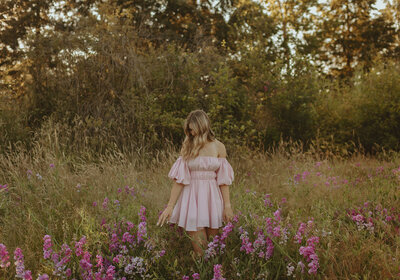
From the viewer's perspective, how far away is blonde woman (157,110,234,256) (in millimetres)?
3393

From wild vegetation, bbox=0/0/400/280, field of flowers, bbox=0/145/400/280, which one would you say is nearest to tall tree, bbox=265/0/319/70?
wild vegetation, bbox=0/0/400/280

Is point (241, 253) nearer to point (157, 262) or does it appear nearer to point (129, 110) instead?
point (157, 262)

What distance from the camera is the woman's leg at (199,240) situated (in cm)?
331

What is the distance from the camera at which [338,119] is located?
1023cm

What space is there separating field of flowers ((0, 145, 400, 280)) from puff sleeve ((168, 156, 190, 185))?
0.53 meters

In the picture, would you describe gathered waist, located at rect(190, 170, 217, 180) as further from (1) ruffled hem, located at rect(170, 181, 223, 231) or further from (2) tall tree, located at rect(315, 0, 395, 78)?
(2) tall tree, located at rect(315, 0, 395, 78)

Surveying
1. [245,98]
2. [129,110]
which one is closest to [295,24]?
[245,98]

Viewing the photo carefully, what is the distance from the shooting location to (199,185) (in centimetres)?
346

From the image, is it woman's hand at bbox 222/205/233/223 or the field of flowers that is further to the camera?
woman's hand at bbox 222/205/233/223

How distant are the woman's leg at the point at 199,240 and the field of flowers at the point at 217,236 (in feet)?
0.45

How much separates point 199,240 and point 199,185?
53 centimetres

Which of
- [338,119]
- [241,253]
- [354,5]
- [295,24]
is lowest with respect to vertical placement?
[241,253]

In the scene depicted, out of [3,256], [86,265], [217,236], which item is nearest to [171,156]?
[217,236]

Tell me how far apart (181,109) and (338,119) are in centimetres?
461
